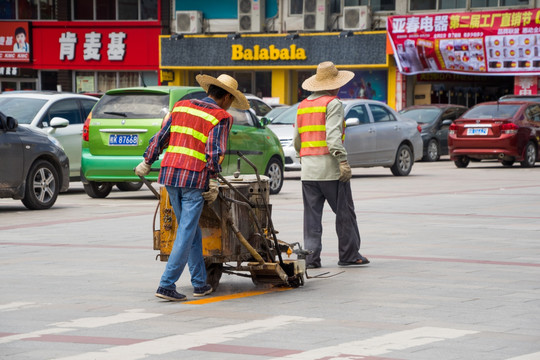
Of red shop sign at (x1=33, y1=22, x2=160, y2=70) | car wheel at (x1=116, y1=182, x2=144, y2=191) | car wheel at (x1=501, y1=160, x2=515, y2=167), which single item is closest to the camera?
car wheel at (x1=116, y1=182, x2=144, y2=191)

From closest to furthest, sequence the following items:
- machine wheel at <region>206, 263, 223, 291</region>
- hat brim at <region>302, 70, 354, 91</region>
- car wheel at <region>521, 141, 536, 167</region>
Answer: machine wheel at <region>206, 263, 223, 291</region>
hat brim at <region>302, 70, 354, 91</region>
car wheel at <region>521, 141, 536, 167</region>

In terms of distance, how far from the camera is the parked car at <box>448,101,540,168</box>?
26.8 m

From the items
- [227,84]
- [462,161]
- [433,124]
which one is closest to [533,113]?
[462,161]

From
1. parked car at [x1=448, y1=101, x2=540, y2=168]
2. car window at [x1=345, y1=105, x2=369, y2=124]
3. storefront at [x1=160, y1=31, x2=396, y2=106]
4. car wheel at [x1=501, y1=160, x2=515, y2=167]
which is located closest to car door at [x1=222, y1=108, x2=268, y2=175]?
car window at [x1=345, y1=105, x2=369, y2=124]

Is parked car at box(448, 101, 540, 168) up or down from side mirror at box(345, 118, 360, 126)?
down

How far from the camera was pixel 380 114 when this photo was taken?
24250mm

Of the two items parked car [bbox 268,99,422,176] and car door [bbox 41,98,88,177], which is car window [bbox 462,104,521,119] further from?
car door [bbox 41,98,88,177]

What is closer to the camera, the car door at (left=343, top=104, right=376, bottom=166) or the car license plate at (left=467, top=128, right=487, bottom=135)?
the car door at (left=343, top=104, right=376, bottom=166)

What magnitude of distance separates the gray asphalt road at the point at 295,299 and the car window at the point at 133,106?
8.11 ft

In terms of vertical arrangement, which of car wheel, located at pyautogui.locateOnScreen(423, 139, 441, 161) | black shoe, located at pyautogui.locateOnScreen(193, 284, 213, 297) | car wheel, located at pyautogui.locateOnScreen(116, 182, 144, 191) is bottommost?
car wheel, located at pyautogui.locateOnScreen(423, 139, 441, 161)

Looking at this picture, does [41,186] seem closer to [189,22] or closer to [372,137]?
[372,137]

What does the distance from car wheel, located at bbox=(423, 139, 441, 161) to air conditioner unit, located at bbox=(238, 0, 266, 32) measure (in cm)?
1237

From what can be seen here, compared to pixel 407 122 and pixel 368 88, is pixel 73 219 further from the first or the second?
pixel 368 88

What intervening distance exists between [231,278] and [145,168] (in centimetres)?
157
